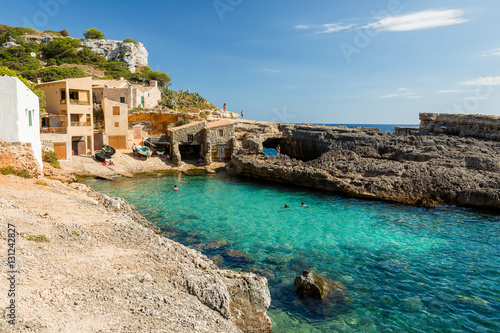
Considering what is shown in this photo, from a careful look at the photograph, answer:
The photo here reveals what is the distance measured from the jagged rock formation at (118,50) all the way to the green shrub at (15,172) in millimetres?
73812

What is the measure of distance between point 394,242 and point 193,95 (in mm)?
56281

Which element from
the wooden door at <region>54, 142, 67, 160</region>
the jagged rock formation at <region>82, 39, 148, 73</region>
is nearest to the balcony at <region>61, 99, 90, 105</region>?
the wooden door at <region>54, 142, 67, 160</region>

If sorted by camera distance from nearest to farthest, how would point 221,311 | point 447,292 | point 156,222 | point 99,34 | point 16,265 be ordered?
point 16,265, point 221,311, point 447,292, point 156,222, point 99,34

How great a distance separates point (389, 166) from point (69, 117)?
33490 millimetres

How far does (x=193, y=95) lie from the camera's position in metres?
66.6

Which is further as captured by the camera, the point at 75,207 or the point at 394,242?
the point at 394,242

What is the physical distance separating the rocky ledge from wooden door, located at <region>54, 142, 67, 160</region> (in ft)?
59.7

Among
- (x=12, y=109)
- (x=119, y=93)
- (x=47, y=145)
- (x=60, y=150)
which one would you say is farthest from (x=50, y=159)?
(x=119, y=93)

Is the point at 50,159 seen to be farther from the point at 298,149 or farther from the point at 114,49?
the point at 114,49

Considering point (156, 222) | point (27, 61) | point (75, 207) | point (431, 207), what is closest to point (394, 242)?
point (431, 207)

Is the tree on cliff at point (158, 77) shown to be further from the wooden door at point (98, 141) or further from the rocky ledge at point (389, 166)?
the rocky ledge at point (389, 166)

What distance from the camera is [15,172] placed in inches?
693

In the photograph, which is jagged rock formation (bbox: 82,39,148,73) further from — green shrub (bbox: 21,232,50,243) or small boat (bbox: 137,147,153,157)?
green shrub (bbox: 21,232,50,243)

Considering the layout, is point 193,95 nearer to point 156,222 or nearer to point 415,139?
point 415,139
